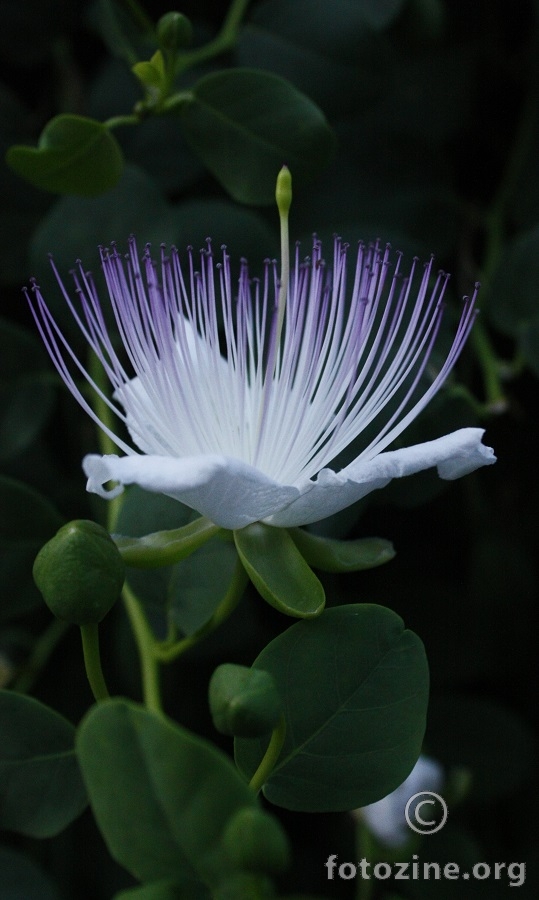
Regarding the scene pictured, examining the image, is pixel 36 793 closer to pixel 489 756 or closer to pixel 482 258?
pixel 489 756

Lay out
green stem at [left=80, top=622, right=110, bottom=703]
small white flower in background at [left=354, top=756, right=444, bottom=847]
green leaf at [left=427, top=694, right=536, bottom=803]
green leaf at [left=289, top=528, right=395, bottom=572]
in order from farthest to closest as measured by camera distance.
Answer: green leaf at [left=427, top=694, right=536, bottom=803] < small white flower in background at [left=354, top=756, right=444, bottom=847] < green leaf at [left=289, top=528, right=395, bottom=572] < green stem at [left=80, top=622, right=110, bottom=703]

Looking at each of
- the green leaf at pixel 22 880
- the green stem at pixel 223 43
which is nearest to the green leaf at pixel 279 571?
the green leaf at pixel 22 880

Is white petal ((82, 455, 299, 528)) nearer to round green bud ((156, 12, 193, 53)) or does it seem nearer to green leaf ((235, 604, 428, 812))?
green leaf ((235, 604, 428, 812))

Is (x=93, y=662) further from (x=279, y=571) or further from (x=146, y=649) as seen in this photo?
(x=146, y=649)

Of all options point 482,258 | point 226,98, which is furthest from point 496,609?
point 226,98

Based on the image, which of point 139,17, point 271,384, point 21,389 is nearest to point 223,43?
point 139,17

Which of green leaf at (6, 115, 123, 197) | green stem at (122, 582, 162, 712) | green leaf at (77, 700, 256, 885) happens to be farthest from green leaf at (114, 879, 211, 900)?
green leaf at (6, 115, 123, 197)

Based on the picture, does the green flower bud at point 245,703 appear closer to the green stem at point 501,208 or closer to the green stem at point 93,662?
the green stem at point 93,662

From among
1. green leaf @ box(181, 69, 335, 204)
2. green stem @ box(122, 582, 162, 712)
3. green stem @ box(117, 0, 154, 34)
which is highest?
green stem @ box(117, 0, 154, 34)
